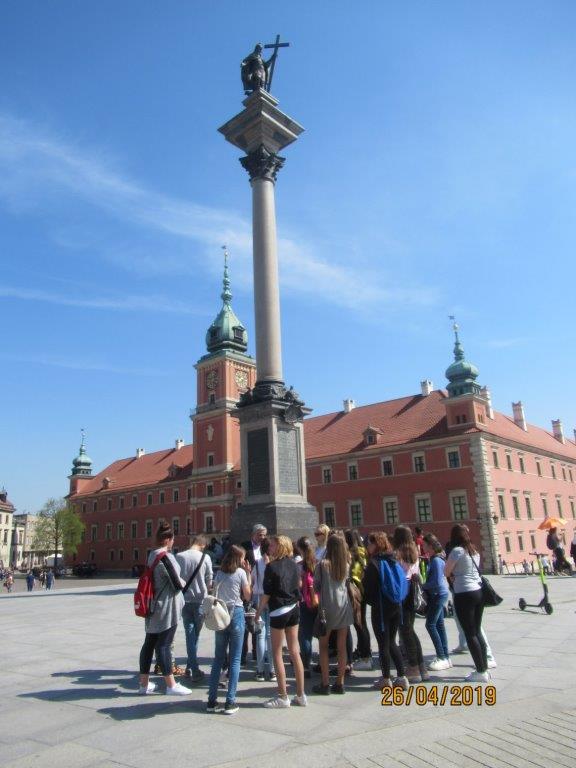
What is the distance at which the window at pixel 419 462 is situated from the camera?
42.3 meters

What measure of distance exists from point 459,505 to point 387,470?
6494 millimetres

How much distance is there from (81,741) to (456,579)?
4.33 m

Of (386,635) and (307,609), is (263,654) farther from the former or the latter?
(386,635)

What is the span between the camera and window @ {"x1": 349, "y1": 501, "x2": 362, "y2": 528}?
1769 inches

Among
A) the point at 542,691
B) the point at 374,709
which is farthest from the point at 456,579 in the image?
the point at 374,709

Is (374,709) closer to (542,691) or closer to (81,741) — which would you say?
(542,691)

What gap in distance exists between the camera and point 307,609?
714cm

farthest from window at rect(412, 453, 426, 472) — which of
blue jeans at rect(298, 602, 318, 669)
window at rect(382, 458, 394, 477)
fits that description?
blue jeans at rect(298, 602, 318, 669)

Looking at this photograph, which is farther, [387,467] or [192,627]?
[387,467]

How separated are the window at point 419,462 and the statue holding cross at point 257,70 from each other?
93.6 ft

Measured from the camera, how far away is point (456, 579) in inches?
266

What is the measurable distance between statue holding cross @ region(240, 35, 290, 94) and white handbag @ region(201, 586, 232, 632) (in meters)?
21.5

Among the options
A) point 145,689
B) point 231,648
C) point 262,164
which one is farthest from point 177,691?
point 262,164

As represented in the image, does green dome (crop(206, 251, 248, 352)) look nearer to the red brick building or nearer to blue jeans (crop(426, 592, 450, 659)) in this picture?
the red brick building
